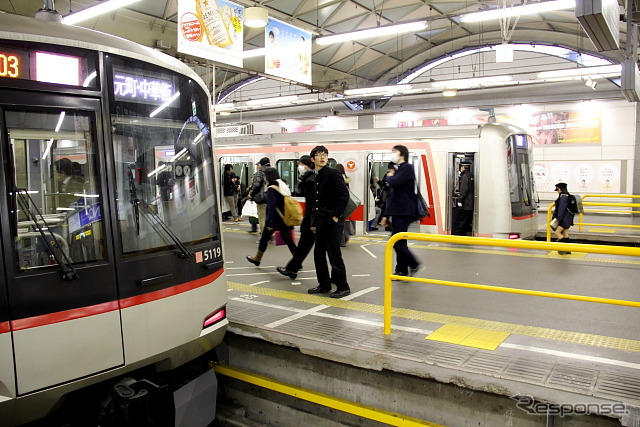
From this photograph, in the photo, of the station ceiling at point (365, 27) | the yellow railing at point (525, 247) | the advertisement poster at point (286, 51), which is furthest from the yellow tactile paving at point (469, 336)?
the station ceiling at point (365, 27)

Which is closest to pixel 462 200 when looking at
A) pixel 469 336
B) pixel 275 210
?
pixel 275 210

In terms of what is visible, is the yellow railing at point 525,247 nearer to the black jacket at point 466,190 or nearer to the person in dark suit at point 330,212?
the person in dark suit at point 330,212

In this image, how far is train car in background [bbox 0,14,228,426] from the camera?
2.98 m

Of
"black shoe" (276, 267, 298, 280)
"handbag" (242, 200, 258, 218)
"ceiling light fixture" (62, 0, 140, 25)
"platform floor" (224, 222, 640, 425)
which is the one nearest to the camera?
"platform floor" (224, 222, 640, 425)

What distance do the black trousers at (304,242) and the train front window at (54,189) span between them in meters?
3.63

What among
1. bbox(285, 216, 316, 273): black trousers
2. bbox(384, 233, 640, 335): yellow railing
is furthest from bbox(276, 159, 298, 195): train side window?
bbox(384, 233, 640, 335): yellow railing

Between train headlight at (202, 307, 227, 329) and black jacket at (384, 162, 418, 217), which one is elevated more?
black jacket at (384, 162, 418, 217)

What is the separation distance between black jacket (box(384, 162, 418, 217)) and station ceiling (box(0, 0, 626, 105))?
530cm

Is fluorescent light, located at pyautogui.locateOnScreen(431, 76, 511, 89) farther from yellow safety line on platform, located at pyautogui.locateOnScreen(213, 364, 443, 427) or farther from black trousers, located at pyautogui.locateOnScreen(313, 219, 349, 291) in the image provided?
yellow safety line on platform, located at pyautogui.locateOnScreen(213, 364, 443, 427)

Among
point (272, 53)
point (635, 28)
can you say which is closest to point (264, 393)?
point (272, 53)

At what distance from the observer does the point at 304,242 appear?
6.89m

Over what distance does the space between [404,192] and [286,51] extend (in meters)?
5.47

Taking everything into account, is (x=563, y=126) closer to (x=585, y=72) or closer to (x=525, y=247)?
(x=585, y=72)

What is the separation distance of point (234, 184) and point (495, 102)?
39.1 feet
